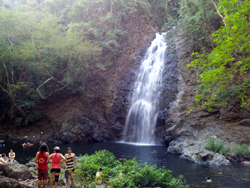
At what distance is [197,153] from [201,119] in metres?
5.08

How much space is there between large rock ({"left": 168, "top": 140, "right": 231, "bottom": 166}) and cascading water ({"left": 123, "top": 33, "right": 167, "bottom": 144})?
5.37m

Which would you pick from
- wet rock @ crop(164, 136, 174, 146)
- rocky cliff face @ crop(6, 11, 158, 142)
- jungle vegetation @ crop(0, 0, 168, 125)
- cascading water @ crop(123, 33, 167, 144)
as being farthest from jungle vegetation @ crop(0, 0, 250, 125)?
cascading water @ crop(123, 33, 167, 144)

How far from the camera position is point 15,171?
7.00 metres

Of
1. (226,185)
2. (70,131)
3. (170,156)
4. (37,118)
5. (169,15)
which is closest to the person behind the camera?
(226,185)

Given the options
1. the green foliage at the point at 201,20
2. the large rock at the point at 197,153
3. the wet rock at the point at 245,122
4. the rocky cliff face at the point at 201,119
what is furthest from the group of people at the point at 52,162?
the green foliage at the point at 201,20

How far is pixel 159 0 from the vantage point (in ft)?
114

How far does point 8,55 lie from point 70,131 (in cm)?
1147

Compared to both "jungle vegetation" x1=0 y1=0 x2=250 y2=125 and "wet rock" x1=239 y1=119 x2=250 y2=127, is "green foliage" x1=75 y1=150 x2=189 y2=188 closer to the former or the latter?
"jungle vegetation" x1=0 y1=0 x2=250 y2=125

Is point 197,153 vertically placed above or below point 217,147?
below

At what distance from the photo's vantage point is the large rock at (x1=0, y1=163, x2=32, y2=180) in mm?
6910

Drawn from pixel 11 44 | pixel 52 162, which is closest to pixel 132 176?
pixel 52 162

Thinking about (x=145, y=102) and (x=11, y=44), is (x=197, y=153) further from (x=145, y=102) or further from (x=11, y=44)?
(x=11, y=44)

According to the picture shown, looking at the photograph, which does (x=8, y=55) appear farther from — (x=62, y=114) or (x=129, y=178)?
(x=129, y=178)

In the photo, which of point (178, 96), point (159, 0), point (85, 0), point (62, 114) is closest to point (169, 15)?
point (159, 0)
